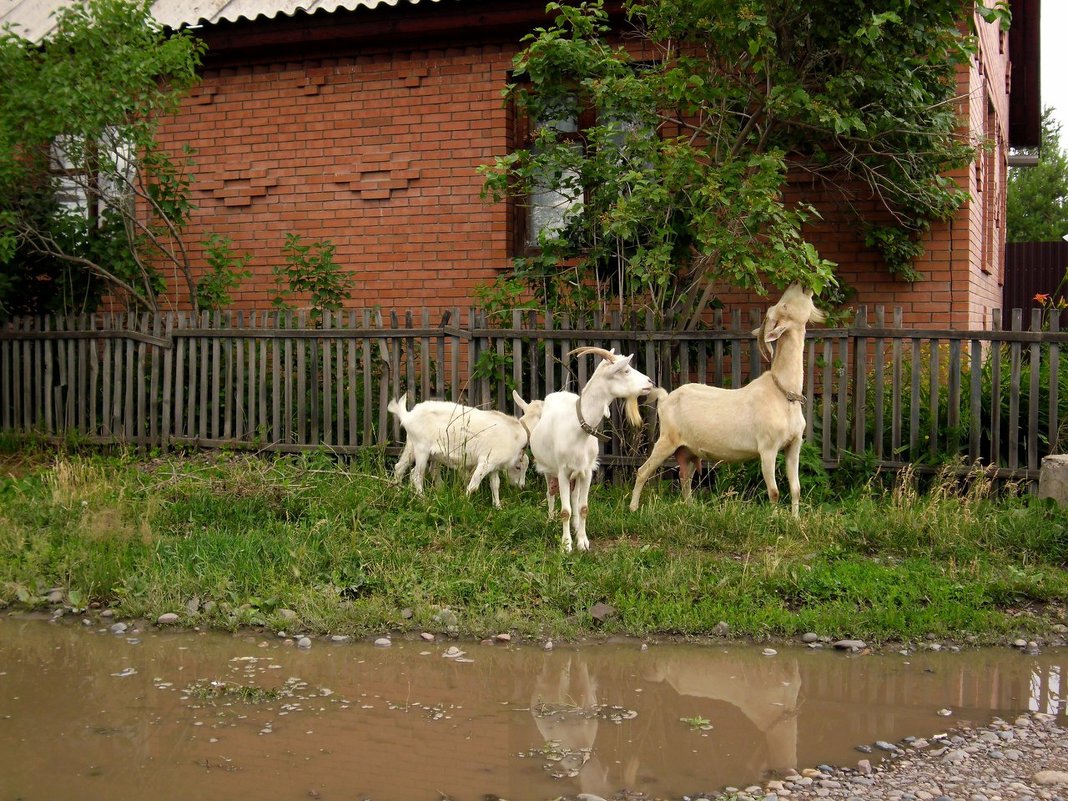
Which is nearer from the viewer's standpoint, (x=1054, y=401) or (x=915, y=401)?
(x=1054, y=401)

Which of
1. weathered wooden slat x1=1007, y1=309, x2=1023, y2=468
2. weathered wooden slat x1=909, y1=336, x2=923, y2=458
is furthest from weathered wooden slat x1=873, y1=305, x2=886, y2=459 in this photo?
weathered wooden slat x1=1007, y1=309, x2=1023, y2=468

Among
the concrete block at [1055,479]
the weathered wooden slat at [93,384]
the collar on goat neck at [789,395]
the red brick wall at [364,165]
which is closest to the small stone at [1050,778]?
the concrete block at [1055,479]

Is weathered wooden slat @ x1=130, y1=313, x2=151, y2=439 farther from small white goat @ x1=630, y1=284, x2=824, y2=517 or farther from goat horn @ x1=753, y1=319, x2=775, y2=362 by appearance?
goat horn @ x1=753, y1=319, x2=775, y2=362

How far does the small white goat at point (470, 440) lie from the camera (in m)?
7.29

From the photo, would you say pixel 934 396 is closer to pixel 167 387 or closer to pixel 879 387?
pixel 879 387

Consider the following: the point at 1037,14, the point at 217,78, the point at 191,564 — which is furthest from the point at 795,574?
the point at 1037,14

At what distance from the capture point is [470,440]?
734cm

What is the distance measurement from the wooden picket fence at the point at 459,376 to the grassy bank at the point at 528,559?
0.59 metres

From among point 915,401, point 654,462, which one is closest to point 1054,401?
point 915,401

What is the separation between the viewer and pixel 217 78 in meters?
11.4

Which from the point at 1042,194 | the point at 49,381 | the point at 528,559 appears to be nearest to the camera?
Result: the point at 528,559

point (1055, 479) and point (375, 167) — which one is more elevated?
point (375, 167)

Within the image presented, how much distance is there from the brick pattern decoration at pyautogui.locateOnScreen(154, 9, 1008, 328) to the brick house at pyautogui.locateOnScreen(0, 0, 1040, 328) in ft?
0.05

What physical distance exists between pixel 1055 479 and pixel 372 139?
Result: 728 centimetres
